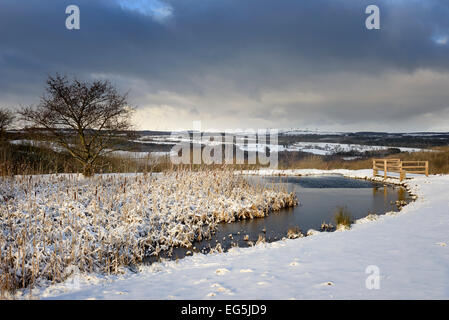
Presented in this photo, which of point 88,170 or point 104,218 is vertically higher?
point 88,170

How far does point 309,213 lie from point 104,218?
26.3ft

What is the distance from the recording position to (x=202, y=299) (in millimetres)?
3879

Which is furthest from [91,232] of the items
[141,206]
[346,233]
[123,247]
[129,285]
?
[346,233]

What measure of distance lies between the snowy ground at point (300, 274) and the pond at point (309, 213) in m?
1.28

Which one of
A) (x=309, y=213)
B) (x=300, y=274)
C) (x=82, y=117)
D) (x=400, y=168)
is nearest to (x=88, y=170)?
(x=82, y=117)

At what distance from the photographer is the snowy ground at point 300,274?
3.95 m

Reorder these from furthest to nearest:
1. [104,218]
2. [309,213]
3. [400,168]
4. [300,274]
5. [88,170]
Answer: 1. [400,168]
2. [88,170]
3. [309,213]
4. [104,218]
5. [300,274]

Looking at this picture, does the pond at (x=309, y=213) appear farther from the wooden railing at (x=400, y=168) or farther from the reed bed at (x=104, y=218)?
the wooden railing at (x=400, y=168)

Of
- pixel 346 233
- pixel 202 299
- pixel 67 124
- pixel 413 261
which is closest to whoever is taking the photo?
pixel 202 299

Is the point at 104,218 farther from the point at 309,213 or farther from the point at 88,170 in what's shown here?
the point at 309,213

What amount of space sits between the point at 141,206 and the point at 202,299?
20.0ft

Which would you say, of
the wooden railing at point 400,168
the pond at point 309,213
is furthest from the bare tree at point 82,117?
the wooden railing at point 400,168

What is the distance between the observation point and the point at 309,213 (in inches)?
462

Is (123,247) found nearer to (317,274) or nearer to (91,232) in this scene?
(91,232)
